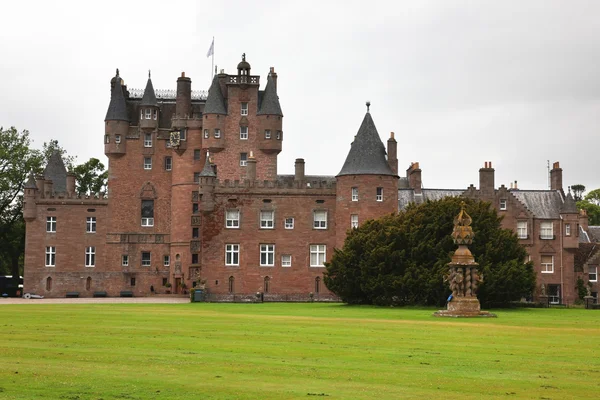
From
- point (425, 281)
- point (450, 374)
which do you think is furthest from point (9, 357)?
point (425, 281)

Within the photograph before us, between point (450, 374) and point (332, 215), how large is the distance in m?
58.1

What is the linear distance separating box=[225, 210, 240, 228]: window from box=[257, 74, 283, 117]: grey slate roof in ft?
35.9

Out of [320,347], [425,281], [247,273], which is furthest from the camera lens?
[247,273]

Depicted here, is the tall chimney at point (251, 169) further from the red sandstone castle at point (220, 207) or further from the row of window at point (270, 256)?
the row of window at point (270, 256)

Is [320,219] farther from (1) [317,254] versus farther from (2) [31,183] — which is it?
(2) [31,183]

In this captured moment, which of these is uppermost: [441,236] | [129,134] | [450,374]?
[129,134]

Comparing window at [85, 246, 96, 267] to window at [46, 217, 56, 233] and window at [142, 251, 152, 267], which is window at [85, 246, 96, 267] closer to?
window at [46, 217, 56, 233]

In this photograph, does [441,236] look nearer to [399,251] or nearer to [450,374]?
[399,251]

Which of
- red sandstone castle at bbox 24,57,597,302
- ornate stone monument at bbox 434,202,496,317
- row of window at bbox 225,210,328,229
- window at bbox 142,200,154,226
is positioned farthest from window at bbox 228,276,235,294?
ornate stone monument at bbox 434,202,496,317

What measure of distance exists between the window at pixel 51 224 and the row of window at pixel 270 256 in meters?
17.4

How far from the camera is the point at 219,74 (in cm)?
8531

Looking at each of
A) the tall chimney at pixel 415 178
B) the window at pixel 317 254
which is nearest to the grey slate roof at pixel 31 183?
the window at pixel 317 254

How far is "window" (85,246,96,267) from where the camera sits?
8469 centimetres

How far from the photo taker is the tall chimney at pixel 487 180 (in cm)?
7869
